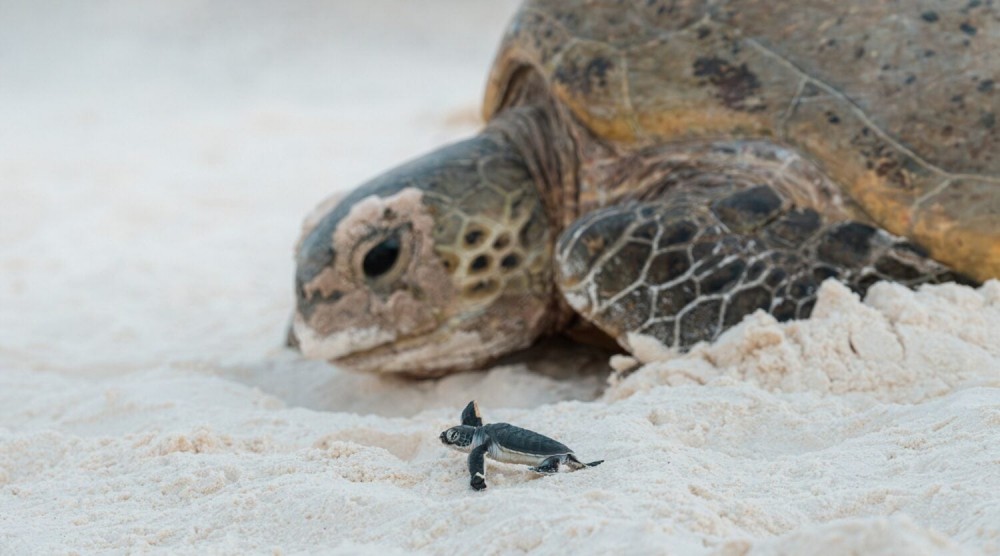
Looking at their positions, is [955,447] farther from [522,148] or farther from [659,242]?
[522,148]

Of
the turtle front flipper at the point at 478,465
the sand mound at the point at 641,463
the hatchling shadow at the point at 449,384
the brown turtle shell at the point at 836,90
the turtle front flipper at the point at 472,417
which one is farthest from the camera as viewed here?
the hatchling shadow at the point at 449,384

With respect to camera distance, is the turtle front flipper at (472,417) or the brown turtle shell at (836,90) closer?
the turtle front flipper at (472,417)

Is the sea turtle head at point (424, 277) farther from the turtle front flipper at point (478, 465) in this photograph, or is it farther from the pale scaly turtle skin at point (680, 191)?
the turtle front flipper at point (478, 465)

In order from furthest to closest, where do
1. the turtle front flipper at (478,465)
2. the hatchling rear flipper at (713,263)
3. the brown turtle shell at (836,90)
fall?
the brown turtle shell at (836,90)
the hatchling rear flipper at (713,263)
the turtle front flipper at (478,465)

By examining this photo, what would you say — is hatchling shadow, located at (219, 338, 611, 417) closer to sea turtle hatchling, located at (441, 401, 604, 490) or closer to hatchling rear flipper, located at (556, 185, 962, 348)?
hatchling rear flipper, located at (556, 185, 962, 348)

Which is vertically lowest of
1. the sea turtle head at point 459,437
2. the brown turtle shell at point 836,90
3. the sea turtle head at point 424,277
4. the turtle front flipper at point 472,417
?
the sea turtle head at point 424,277

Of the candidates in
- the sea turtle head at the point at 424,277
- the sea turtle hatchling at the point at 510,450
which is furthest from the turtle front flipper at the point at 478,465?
the sea turtle head at the point at 424,277

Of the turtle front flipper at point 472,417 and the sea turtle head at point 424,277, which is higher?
the turtle front flipper at point 472,417
